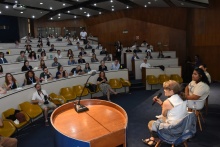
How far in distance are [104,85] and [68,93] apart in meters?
1.35

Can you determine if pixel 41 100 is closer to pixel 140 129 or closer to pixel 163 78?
pixel 140 129

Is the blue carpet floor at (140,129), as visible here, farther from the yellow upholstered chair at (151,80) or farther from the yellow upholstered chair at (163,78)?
the yellow upholstered chair at (163,78)

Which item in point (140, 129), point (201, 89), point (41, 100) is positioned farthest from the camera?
point (41, 100)

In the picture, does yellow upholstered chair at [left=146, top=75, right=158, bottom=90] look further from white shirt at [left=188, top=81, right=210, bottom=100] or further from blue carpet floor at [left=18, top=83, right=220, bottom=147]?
white shirt at [left=188, top=81, right=210, bottom=100]

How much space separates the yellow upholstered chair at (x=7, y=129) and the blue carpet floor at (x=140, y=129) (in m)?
0.39

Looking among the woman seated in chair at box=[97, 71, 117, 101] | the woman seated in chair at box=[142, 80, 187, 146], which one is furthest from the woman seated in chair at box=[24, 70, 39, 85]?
the woman seated in chair at box=[142, 80, 187, 146]

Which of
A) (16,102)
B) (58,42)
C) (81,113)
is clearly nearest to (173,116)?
(81,113)

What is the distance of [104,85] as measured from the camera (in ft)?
24.8

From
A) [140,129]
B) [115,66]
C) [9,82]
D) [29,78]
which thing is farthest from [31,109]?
[115,66]

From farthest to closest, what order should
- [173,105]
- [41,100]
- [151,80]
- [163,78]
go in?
[163,78]
[151,80]
[41,100]
[173,105]

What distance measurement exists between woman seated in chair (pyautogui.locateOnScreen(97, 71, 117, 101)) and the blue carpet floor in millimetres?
485

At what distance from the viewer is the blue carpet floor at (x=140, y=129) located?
4261 millimetres

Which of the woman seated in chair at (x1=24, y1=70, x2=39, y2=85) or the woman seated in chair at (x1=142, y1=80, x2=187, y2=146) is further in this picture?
the woman seated in chair at (x1=24, y1=70, x2=39, y2=85)

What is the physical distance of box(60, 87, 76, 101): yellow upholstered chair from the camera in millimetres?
6625
